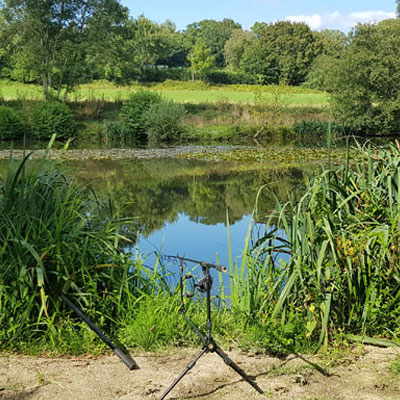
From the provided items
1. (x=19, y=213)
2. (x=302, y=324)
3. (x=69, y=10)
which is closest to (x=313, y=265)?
(x=302, y=324)

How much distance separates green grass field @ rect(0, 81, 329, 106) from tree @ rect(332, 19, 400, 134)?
5217 mm

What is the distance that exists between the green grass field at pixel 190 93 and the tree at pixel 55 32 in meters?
1.78

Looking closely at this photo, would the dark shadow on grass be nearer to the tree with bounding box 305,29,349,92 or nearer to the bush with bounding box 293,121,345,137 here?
the bush with bounding box 293,121,345,137

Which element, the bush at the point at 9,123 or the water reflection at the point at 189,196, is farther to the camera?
the bush at the point at 9,123

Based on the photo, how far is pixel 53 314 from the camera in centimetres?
367

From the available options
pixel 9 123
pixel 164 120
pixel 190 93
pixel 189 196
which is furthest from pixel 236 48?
pixel 189 196

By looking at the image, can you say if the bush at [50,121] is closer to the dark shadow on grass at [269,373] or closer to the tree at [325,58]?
the tree at [325,58]

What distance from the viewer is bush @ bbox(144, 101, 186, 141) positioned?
994 inches

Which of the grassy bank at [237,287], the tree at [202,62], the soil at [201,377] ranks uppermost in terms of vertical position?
the tree at [202,62]

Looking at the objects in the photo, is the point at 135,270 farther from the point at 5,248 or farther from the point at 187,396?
the point at 187,396

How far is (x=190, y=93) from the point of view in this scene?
41.2 meters

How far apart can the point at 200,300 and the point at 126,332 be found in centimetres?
98

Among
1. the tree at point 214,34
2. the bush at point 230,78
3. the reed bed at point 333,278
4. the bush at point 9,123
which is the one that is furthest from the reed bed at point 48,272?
the tree at point 214,34

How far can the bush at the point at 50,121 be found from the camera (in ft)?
81.4
